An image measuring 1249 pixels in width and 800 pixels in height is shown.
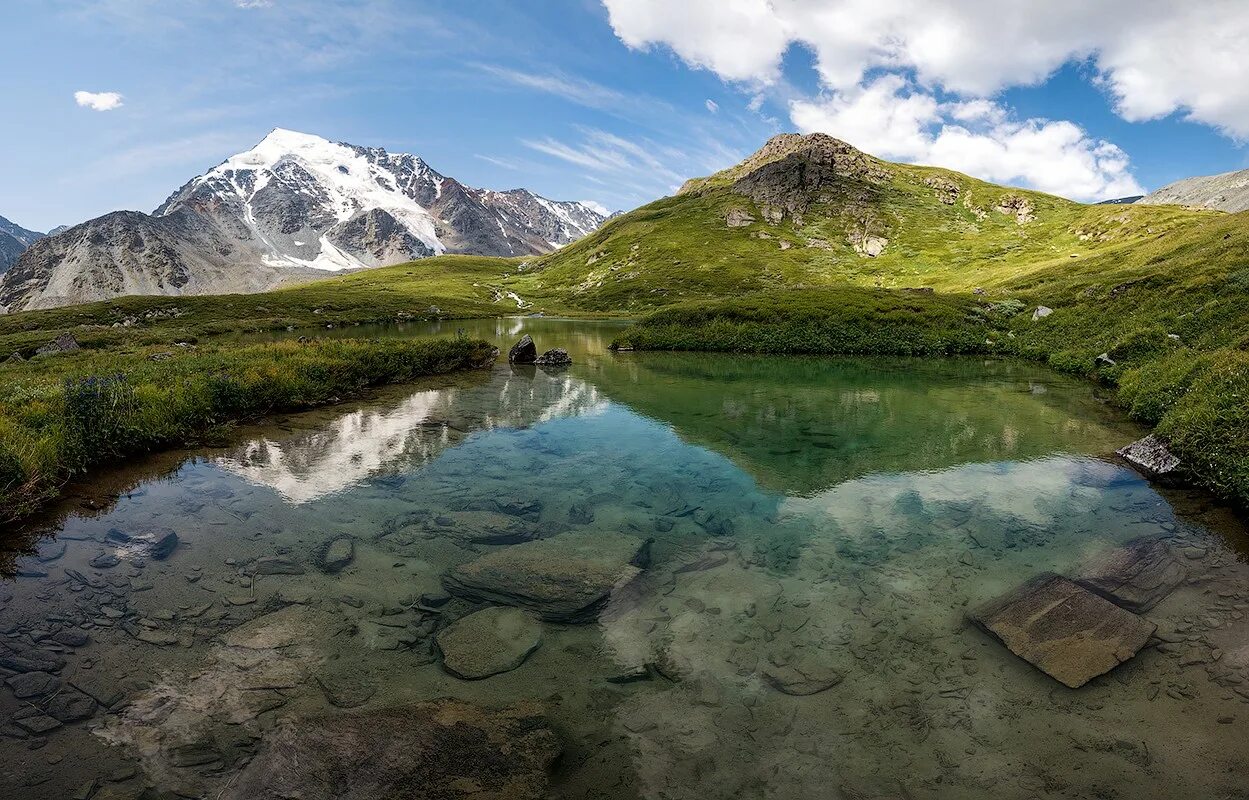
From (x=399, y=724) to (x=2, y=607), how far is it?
8728 mm

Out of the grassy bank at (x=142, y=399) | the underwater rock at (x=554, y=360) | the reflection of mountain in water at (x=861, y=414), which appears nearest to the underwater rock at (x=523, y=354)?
the underwater rock at (x=554, y=360)

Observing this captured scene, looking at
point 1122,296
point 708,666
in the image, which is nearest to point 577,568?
point 708,666

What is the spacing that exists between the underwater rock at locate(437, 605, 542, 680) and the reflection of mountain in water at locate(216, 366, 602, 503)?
27.7 ft

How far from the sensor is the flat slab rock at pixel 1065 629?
30.5ft

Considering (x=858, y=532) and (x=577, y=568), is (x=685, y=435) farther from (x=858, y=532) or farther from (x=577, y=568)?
(x=577, y=568)

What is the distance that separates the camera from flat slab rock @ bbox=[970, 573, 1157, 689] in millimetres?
9289

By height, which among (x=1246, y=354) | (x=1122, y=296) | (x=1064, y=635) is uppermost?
(x=1122, y=296)

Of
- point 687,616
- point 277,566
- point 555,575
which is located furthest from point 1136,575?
point 277,566

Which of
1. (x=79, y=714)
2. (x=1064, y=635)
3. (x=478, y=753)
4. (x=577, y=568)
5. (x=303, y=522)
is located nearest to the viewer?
(x=478, y=753)

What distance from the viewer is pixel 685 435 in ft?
81.1

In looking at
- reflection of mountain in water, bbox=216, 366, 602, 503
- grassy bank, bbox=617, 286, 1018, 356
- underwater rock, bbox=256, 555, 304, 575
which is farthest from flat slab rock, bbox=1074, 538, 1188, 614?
grassy bank, bbox=617, 286, 1018, 356

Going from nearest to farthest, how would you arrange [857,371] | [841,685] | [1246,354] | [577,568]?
[841,685] < [577,568] < [1246,354] < [857,371]

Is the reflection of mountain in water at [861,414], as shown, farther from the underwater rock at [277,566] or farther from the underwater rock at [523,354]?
the underwater rock at [277,566]

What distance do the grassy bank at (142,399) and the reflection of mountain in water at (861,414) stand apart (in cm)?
1648
